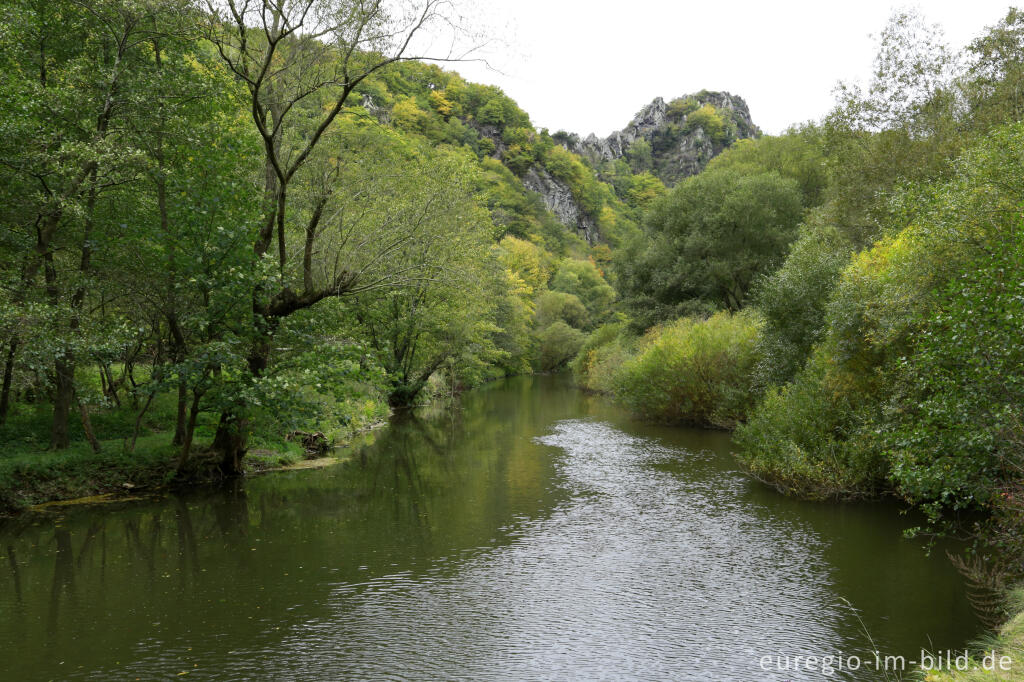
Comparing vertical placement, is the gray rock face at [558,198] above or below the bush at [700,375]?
above

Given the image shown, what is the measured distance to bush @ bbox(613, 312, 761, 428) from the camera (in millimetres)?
25933

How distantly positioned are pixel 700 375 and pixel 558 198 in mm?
89741

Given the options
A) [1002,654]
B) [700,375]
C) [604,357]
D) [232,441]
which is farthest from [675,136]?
[1002,654]

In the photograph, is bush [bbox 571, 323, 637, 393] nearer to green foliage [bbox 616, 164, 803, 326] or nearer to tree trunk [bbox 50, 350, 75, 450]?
green foliage [bbox 616, 164, 803, 326]

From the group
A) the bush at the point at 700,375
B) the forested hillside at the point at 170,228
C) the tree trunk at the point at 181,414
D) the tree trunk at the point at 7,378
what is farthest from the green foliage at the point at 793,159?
the tree trunk at the point at 7,378

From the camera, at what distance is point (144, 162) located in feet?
47.5

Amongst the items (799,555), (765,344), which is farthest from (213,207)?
(765,344)

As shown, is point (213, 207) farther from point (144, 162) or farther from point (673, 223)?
point (673, 223)

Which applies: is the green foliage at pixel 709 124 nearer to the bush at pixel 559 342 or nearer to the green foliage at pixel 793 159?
the bush at pixel 559 342

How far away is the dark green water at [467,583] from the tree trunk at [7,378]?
3499 millimetres

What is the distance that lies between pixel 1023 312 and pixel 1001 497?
269 centimetres

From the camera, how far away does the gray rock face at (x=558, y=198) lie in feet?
364

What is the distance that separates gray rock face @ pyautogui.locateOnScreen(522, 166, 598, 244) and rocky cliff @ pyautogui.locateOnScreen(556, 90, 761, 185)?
94.2 ft

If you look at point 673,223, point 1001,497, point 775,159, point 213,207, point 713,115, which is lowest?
point 1001,497
